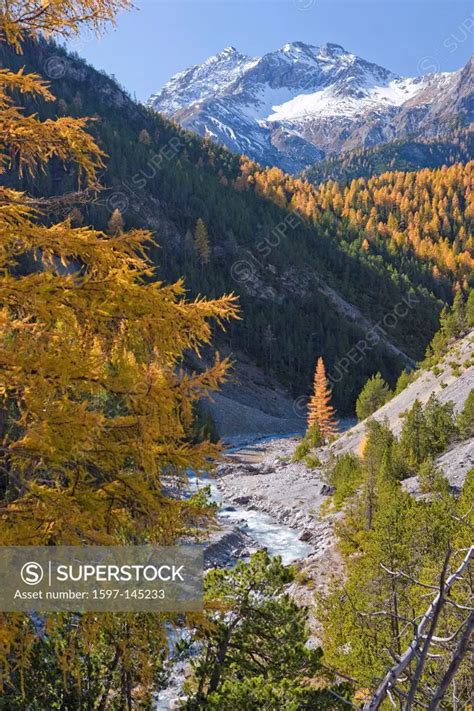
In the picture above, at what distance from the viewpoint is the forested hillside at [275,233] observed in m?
107

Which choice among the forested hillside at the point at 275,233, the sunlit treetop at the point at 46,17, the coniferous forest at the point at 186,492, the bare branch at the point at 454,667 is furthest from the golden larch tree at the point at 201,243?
the bare branch at the point at 454,667

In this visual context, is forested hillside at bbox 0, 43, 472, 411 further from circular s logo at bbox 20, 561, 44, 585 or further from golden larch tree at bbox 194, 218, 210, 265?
circular s logo at bbox 20, 561, 44, 585

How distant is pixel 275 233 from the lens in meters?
126

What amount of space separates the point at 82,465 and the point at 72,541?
0.80 metres

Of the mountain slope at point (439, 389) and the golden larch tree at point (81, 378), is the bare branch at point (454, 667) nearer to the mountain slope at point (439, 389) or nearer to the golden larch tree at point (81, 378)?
the golden larch tree at point (81, 378)

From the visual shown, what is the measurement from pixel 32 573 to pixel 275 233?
416ft

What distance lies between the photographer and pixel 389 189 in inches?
6855

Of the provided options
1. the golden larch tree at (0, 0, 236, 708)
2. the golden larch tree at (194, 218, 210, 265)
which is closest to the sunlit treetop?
the golden larch tree at (0, 0, 236, 708)

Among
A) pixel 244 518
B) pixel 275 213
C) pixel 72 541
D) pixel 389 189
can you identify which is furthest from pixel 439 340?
pixel 389 189

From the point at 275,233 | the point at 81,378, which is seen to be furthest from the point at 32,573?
the point at 275,233

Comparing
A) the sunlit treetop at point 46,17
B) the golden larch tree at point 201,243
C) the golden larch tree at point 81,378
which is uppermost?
the golden larch tree at point 201,243

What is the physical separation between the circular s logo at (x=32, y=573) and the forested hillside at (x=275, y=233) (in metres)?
85.2

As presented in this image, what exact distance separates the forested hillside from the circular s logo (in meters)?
85.2

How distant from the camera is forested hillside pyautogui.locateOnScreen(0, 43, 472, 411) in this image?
350 ft
